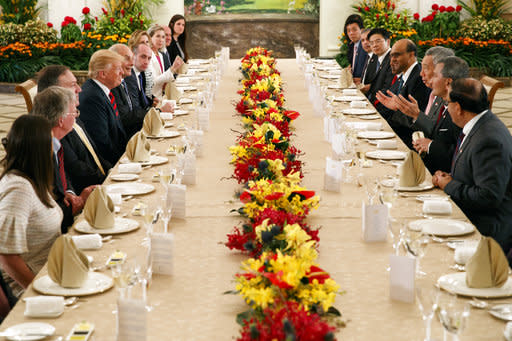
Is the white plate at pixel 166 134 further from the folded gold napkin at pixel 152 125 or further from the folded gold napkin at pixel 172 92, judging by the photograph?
the folded gold napkin at pixel 172 92

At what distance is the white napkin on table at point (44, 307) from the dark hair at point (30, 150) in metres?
0.91

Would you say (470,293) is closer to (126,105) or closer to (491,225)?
(491,225)

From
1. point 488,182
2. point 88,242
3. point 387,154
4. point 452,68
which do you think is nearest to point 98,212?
point 88,242

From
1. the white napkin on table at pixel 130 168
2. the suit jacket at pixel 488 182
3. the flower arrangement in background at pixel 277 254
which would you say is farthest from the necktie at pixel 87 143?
the suit jacket at pixel 488 182

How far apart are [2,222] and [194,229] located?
0.83 meters

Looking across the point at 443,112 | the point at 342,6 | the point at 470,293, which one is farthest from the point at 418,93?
the point at 342,6

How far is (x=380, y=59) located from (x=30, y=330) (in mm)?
6276

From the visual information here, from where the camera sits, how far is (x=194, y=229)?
3299 millimetres

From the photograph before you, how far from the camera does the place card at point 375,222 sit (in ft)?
10.1

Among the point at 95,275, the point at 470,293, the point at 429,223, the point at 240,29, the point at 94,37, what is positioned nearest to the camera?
the point at 470,293

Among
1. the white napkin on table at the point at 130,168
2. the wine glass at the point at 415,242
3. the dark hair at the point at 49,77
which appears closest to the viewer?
the wine glass at the point at 415,242

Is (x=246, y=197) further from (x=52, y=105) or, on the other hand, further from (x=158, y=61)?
(x=158, y=61)

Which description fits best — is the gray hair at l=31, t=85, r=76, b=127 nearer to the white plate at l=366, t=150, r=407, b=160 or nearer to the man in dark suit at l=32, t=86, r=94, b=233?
the man in dark suit at l=32, t=86, r=94, b=233

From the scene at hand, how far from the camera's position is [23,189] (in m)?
3.09
